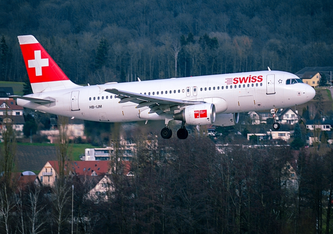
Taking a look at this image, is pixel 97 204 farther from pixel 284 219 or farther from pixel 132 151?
pixel 284 219

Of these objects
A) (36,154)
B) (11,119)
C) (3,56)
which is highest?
(3,56)

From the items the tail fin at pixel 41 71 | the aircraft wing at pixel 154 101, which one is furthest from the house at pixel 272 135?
the aircraft wing at pixel 154 101

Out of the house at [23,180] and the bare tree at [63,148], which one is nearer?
the bare tree at [63,148]

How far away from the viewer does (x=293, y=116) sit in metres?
97.9

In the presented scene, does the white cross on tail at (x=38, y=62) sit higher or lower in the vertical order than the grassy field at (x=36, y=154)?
higher

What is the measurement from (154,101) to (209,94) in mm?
3839

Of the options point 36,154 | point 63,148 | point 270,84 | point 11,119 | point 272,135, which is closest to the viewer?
Answer: point 270,84

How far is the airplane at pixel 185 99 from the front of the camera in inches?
1446

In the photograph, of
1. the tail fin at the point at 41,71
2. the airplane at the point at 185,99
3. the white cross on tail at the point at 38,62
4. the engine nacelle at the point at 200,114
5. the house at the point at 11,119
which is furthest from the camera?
the house at the point at 11,119

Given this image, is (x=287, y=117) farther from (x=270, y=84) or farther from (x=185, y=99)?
(x=185, y=99)

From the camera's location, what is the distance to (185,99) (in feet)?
125

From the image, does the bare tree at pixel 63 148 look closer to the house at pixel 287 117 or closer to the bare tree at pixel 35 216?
the bare tree at pixel 35 216

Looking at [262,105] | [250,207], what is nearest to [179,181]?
[250,207]


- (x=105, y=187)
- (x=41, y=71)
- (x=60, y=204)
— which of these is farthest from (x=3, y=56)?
(x=41, y=71)
